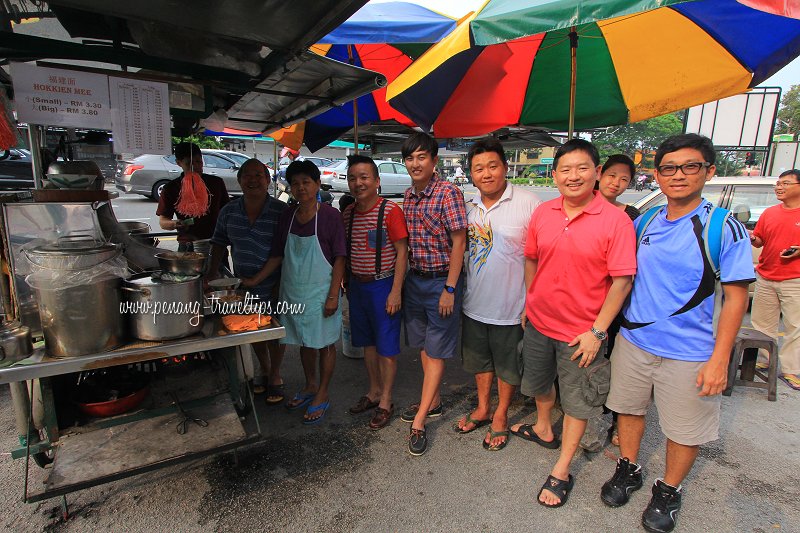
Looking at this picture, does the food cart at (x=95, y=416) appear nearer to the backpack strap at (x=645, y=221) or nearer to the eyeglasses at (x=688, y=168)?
the backpack strap at (x=645, y=221)

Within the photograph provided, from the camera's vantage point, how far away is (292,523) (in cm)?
203

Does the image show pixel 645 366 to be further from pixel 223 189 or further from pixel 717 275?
pixel 223 189

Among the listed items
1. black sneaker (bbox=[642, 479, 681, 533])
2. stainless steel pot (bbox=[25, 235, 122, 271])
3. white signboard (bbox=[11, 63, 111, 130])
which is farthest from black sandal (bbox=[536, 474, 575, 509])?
white signboard (bbox=[11, 63, 111, 130])

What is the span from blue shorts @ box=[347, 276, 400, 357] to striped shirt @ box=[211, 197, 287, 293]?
0.66 m

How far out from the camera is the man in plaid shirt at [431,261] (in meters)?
2.48

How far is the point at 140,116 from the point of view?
7.25ft

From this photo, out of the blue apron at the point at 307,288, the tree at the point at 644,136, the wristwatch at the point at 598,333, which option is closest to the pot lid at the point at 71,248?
the blue apron at the point at 307,288

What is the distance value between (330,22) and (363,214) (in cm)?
110

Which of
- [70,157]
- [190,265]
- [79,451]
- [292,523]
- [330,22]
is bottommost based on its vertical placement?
[292,523]

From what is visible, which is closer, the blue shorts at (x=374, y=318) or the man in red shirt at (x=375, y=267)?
the man in red shirt at (x=375, y=267)

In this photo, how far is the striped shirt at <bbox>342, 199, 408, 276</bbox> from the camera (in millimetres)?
2609

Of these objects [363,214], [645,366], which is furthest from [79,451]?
[645,366]

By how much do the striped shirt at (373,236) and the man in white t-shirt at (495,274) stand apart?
0.45 m

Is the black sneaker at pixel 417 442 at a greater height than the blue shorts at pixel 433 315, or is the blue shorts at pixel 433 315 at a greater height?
the blue shorts at pixel 433 315
